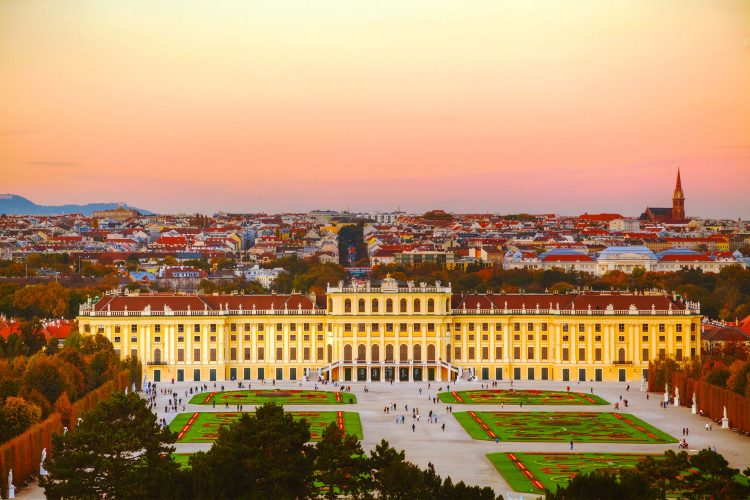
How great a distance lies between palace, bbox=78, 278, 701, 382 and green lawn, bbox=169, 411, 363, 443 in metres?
19.9

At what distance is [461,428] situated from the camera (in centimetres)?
7938

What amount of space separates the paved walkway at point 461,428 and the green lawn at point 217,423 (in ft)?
2.65

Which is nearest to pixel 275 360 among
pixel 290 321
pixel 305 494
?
pixel 290 321

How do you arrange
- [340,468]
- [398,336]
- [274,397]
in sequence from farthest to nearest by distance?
[398,336], [274,397], [340,468]

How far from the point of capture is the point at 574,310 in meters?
106

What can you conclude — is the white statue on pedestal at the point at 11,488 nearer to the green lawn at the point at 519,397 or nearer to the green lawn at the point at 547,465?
the green lawn at the point at 547,465

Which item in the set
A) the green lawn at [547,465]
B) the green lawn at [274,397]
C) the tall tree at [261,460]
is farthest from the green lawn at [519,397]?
the tall tree at [261,460]

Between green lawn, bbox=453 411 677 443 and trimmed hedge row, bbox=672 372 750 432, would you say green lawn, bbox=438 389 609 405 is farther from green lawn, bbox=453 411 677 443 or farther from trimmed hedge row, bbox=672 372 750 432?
green lawn, bbox=453 411 677 443

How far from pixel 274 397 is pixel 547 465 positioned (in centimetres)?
2808

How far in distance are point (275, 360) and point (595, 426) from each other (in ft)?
103

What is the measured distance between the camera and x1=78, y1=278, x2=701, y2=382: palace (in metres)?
104

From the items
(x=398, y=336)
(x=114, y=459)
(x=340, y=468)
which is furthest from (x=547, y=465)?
(x=398, y=336)

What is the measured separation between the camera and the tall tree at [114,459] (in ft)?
170

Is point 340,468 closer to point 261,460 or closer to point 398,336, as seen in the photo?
point 261,460
